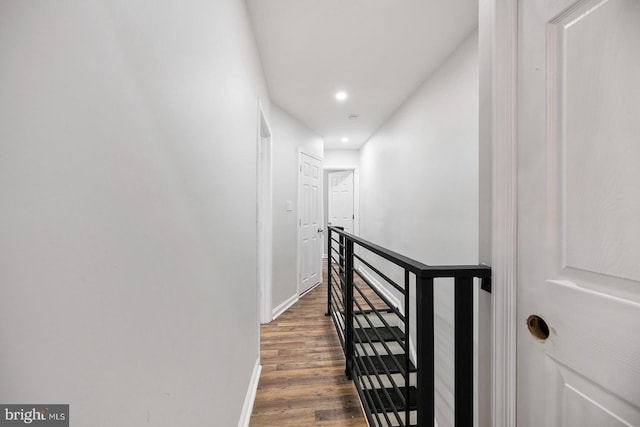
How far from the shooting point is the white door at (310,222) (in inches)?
151

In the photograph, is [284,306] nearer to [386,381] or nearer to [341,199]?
[386,381]

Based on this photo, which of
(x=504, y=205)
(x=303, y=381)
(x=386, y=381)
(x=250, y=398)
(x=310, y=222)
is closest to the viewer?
(x=504, y=205)

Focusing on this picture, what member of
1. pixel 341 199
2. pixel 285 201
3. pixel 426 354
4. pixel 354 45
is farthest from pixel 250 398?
pixel 341 199

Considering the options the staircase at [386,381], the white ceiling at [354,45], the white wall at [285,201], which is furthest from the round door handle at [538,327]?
the white wall at [285,201]

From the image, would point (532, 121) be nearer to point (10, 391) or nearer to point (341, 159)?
point (10, 391)

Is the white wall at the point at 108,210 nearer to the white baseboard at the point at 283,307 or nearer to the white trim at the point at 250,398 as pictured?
the white trim at the point at 250,398

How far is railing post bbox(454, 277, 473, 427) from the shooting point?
0.86 m

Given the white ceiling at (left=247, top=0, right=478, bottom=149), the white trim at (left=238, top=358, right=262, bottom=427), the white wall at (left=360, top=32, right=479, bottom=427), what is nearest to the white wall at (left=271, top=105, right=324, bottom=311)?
the white ceiling at (left=247, top=0, right=478, bottom=149)

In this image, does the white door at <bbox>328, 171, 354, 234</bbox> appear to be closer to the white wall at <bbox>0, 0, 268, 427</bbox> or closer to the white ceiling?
the white ceiling

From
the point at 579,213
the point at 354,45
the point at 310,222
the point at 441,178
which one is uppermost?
the point at 354,45

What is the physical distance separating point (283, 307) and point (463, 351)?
2653 mm

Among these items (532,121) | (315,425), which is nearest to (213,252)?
(532,121)

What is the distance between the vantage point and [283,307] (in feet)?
10.6

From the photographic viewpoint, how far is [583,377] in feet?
2.01
